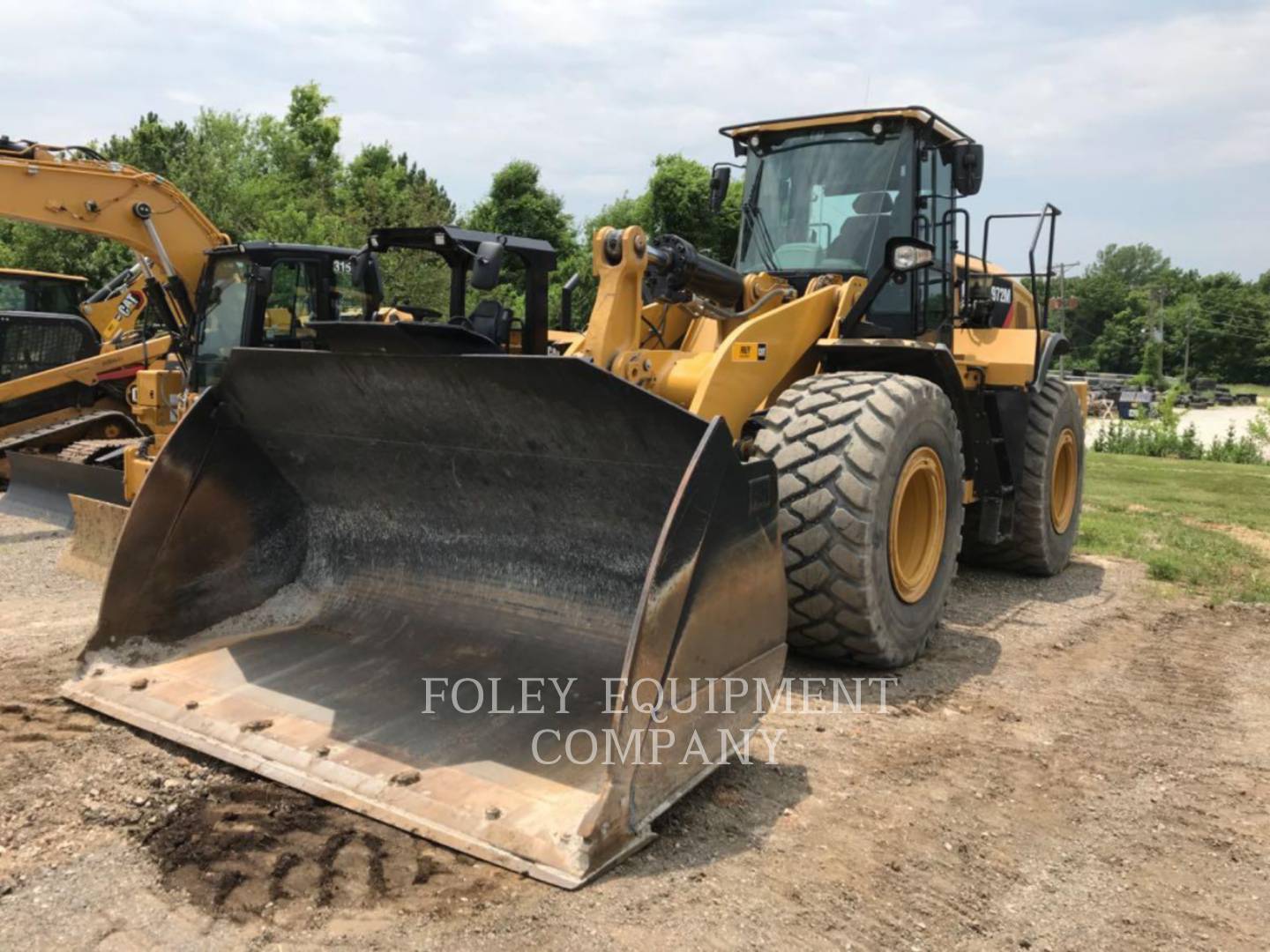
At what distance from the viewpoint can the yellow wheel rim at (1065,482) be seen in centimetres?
772

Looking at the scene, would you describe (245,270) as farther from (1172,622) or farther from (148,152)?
(148,152)

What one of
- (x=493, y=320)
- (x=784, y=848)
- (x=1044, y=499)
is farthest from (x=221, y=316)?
(x=784, y=848)

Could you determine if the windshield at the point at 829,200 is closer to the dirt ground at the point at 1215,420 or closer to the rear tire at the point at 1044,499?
the rear tire at the point at 1044,499

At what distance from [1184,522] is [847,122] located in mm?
6586

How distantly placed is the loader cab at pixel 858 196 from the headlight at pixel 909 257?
0.56 metres

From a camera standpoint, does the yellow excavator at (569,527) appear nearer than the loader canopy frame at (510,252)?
Yes

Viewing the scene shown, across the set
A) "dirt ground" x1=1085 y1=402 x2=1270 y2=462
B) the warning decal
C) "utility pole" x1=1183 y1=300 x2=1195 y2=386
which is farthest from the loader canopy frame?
"utility pole" x1=1183 y1=300 x2=1195 y2=386

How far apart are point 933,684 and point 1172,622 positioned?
241cm

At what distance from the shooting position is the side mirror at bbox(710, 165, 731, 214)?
20.8ft

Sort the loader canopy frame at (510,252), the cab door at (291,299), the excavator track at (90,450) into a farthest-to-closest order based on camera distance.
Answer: the excavator track at (90,450)
the cab door at (291,299)
the loader canopy frame at (510,252)

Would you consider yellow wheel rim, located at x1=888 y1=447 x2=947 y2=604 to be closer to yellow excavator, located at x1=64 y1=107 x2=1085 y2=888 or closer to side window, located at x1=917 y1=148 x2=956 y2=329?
yellow excavator, located at x1=64 y1=107 x2=1085 y2=888

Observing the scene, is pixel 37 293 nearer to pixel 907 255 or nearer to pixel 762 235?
pixel 762 235

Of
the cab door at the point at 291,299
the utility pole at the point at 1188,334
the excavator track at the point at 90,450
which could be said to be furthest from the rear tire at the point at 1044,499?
the utility pole at the point at 1188,334

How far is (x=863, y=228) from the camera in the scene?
19.2 ft
